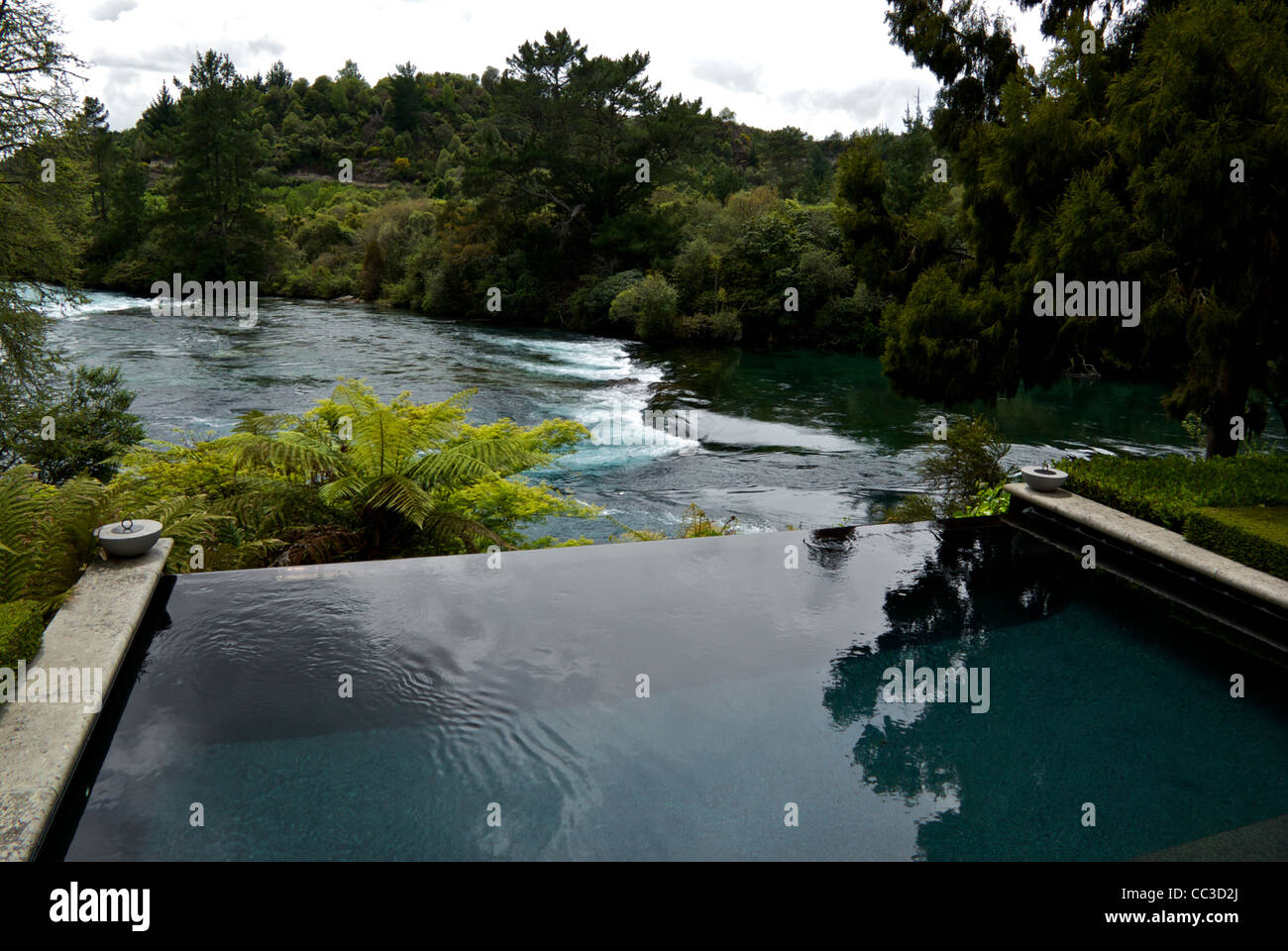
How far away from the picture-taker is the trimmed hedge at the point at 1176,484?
5.03m

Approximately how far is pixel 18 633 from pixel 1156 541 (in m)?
5.91

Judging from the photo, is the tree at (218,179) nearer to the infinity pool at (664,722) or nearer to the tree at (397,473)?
the tree at (397,473)

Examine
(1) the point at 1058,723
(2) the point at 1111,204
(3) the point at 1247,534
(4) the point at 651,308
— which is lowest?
(1) the point at 1058,723

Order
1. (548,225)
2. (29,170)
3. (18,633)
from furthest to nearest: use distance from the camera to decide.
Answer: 1. (548,225)
2. (29,170)
3. (18,633)

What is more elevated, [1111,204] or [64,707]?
[1111,204]

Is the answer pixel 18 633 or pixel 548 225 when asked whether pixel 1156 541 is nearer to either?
pixel 18 633

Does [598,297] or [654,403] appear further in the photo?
[598,297]

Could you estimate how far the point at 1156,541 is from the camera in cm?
491

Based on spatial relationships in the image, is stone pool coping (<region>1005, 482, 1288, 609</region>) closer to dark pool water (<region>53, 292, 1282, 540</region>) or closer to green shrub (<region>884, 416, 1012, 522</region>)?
green shrub (<region>884, 416, 1012, 522</region>)

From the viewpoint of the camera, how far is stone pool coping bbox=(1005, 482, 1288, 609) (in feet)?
13.9

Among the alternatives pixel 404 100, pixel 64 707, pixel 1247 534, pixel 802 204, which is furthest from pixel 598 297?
pixel 404 100

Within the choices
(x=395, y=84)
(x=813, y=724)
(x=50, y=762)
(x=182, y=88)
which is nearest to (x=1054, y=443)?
(x=813, y=724)
